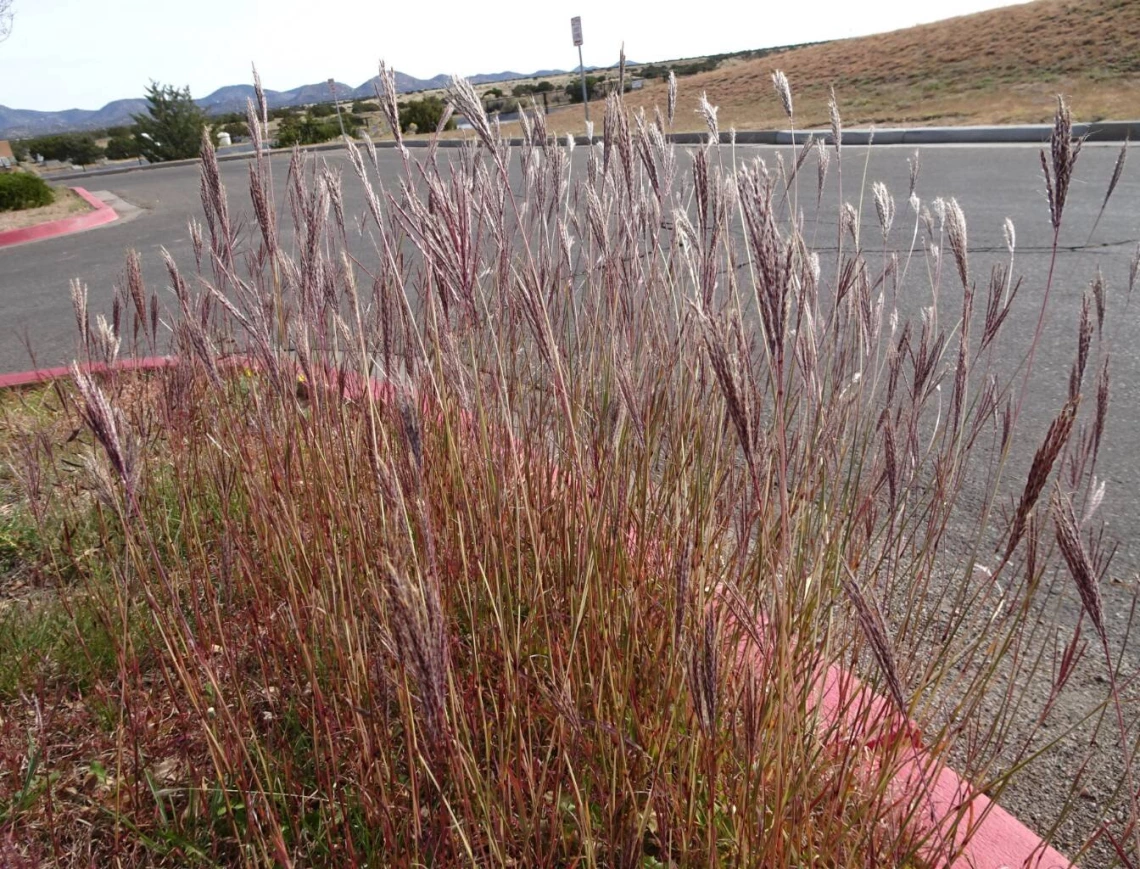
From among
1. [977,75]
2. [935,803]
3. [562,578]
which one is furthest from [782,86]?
[977,75]

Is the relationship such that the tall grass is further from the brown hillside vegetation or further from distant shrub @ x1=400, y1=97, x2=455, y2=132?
distant shrub @ x1=400, y1=97, x2=455, y2=132

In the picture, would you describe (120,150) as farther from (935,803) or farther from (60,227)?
(935,803)

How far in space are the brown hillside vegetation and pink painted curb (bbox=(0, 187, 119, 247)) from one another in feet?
32.7

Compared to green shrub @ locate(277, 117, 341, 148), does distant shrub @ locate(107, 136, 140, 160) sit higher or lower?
higher

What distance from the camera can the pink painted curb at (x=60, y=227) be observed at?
32.3 ft

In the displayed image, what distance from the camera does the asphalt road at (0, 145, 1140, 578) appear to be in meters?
3.06

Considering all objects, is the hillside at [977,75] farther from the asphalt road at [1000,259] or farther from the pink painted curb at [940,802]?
the pink painted curb at [940,802]

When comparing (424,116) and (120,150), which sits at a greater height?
(120,150)

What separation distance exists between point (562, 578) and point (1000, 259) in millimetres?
4776

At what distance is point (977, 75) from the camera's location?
51.5 feet

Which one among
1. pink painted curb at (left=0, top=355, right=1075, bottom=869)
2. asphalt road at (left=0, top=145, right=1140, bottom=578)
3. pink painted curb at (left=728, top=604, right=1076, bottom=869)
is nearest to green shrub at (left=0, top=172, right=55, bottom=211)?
asphalt road at (left=0, top=145, right=1140, bottom=578)

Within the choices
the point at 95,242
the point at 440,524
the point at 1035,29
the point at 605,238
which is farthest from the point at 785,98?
the point at 1035,29

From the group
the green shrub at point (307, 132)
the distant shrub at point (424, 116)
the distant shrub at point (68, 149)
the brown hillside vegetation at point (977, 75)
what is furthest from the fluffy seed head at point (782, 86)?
the distant shrub at point (68, 149)

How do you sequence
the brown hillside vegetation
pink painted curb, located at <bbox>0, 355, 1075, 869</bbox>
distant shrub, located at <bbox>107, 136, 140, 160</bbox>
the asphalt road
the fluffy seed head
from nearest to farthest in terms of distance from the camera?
pink painted curb, located at <bbox>0, 355, 1075, 869</bbox>
the fluffy seed head
the asphalt road
the brown hillside vegetation
distant shrub, located at <bbox>107, 136, 140, 160</bbox>
